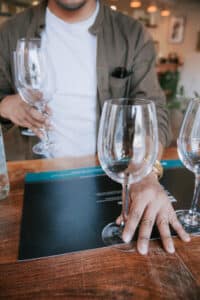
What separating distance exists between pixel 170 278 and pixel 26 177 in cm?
39

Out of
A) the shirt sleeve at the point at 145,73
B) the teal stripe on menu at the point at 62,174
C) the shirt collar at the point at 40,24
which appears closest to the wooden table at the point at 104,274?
the teal stripe on menu at the point at 62,174

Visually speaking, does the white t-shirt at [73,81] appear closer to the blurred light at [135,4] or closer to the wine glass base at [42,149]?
the wine glass base at [42,149]

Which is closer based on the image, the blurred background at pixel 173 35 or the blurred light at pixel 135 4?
the blurred background at pixel 173 35

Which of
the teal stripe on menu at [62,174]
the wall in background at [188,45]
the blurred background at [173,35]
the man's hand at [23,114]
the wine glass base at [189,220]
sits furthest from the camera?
the wall in background at [188,45]

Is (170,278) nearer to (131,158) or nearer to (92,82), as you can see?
(131,158)

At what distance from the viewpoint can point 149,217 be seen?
0.44 m

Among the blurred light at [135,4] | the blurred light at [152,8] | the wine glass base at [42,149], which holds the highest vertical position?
the blurred light at [135,4]

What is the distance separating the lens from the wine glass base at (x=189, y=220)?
45 centimetres

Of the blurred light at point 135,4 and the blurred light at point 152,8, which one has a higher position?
the blurred light at point 135,4

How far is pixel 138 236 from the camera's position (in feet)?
1.38

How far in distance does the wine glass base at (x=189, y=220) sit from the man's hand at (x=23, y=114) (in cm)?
43

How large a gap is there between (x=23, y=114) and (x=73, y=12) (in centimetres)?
50

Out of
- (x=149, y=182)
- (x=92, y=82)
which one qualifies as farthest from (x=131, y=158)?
(x=92, y=82)

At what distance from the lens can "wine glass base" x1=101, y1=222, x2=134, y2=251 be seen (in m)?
0.41
